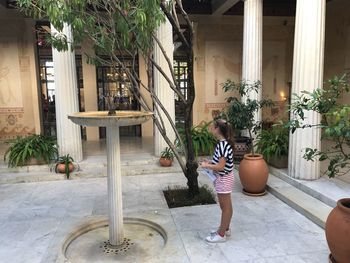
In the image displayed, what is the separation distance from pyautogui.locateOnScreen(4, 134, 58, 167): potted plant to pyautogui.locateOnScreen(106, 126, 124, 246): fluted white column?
3790 mm

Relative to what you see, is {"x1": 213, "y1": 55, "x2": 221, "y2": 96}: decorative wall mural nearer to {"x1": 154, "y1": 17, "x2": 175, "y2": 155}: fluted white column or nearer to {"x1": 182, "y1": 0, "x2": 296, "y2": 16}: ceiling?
{"x1": 182, "y1": 0, "x2": 296, "y2": 16}: ceiling

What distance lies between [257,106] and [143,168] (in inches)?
110

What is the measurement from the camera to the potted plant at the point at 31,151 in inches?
262

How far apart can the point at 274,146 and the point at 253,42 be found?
2477mm

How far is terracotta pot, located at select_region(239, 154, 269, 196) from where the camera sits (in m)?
5.15

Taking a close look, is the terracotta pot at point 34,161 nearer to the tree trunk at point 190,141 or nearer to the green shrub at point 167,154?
the green shrub at point 167,154

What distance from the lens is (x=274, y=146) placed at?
Result: 6.38 m

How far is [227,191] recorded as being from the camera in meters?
3.54

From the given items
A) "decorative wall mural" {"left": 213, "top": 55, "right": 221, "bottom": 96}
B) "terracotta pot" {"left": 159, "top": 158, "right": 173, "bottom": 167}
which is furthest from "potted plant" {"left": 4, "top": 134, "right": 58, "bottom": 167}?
"decorative wall mural" {"left": 213, "top": 55, "right": 221, "bottom": 96}

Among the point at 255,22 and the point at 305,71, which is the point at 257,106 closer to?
the point at 305,71

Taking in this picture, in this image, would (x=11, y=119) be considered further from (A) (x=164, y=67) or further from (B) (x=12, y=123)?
(A) (x=164, y=67)

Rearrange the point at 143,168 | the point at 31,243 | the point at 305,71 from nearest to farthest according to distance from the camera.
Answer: the point at 31,243
the point at 305,71
the point at 143,168

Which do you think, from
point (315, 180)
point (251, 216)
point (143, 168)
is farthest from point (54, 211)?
point (315, 180)

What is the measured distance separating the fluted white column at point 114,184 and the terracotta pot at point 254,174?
2433 millimetres
